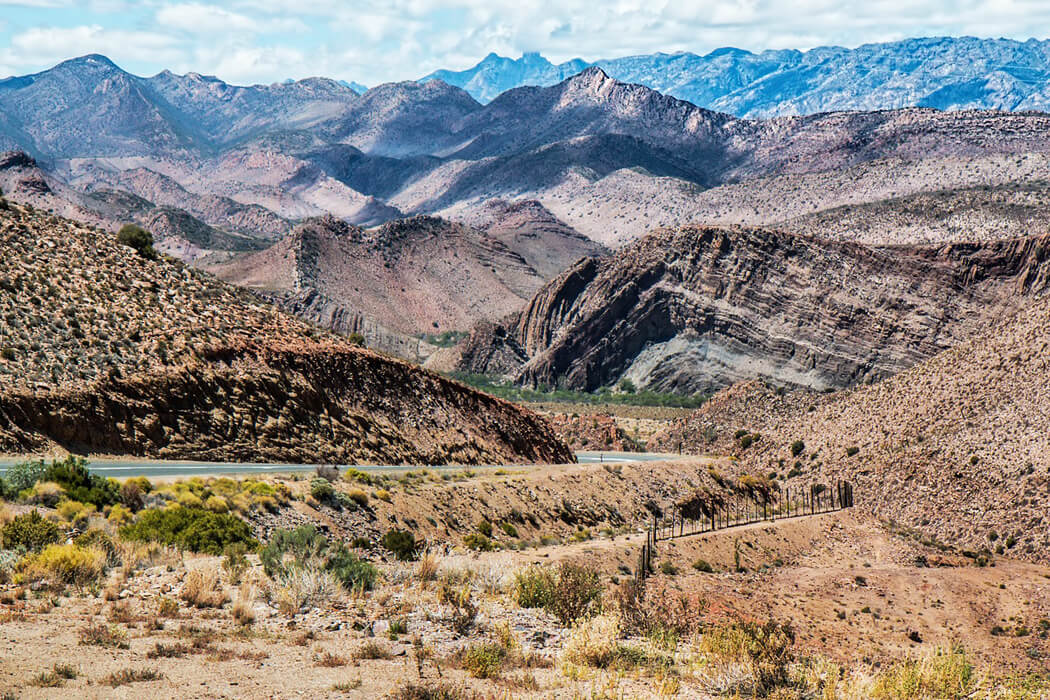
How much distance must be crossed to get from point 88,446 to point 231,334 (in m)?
8.45

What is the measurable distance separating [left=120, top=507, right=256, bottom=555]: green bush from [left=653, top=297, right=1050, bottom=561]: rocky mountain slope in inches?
1206

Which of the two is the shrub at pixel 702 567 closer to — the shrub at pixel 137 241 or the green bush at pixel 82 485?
the green bush at pixel 82 485

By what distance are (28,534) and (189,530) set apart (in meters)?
3.23

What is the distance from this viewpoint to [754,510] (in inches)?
1837

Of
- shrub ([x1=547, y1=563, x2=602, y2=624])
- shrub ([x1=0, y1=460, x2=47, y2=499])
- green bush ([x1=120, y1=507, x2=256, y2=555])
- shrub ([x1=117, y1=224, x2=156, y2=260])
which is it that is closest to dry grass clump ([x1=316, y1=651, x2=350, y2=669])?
shrub ([x1=547, y1=563, x2=602, y2=624])

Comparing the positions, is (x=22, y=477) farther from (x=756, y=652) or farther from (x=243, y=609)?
(x=756, y=652)

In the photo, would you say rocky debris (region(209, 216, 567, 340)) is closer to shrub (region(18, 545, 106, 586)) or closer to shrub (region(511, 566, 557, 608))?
shrub (region(511, 566, 557, 608))

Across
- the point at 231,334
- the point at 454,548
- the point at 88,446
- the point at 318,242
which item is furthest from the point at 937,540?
the point at 318,242

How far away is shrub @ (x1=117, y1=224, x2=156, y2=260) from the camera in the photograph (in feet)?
133

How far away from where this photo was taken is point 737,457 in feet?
192

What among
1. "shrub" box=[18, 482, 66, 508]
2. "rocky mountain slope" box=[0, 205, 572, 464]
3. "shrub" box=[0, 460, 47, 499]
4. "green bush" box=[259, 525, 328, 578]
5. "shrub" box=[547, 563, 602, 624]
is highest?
"rocky mountain slope" box=[0, 205, 572, 464]

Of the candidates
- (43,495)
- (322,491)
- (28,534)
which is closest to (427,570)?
(28,534)

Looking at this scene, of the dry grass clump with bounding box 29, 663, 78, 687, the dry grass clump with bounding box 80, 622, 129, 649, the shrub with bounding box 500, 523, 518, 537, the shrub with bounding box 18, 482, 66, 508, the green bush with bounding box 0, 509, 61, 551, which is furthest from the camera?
the shrub with bounding box 500, 523, 518, 537

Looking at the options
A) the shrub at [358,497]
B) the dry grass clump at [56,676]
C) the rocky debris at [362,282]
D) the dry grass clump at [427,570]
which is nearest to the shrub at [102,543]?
the dry grass clump at [56,676]
